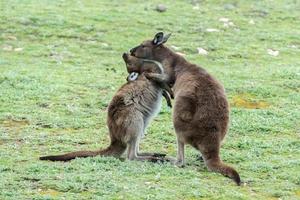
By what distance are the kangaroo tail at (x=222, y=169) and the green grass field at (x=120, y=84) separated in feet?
0.19

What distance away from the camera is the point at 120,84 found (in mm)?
11258

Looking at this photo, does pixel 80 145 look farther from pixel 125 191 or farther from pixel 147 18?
pixel 147 18

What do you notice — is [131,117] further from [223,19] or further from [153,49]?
[223,19]

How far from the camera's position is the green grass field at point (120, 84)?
6746 millimetres

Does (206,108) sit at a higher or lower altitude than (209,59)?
higher

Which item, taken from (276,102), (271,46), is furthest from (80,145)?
(271,46)

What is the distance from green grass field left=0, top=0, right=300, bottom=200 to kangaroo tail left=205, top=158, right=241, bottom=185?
0.19 ft

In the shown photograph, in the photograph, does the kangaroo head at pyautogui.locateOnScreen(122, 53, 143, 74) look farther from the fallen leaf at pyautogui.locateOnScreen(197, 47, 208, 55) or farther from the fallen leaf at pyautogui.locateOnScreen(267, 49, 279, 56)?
the fallen leaf at pyautogui.locateOnScreen(267, 49, 279, 56)

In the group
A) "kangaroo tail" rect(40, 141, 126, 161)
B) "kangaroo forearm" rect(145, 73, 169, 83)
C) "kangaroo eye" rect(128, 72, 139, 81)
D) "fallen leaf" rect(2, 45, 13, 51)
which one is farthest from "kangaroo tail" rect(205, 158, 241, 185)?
"fallen leaf" rect(2, 45, 13, 51)

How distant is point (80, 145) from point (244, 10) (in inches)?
350

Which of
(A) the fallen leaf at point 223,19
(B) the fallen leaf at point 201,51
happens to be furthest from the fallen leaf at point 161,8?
(B) the fallen leaf at point 201,51

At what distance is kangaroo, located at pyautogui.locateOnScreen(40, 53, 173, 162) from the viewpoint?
24.6 feet

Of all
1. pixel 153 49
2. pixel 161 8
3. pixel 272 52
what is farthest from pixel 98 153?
pixel 161 8

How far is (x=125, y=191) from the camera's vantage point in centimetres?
643
